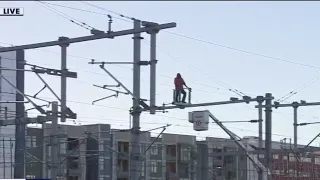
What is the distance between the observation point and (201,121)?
34.1 m

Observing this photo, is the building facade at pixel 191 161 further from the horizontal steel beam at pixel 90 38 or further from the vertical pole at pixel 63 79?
the horizontal steel beam at pixel 90 38

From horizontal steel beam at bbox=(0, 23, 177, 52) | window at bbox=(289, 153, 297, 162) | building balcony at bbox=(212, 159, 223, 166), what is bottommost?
building balcony at bbox=(212, 159, 223, 166)

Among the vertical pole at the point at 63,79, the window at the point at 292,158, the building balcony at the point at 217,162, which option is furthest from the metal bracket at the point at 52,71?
the building balcony at the point at 217,162

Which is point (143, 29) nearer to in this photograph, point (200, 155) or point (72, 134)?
point (200, 155)

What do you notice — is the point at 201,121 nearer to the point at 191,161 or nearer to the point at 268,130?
the point at 268,130

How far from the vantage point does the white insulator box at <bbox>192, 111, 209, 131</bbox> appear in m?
34.0

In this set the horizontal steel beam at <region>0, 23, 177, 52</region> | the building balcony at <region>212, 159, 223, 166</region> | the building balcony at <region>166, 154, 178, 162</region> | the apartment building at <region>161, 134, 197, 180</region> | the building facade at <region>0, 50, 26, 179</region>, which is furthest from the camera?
the building balcony at <region>166, 154, 178, 162</region>

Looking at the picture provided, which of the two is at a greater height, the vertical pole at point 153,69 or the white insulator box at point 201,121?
the vertical pole at point 153,69

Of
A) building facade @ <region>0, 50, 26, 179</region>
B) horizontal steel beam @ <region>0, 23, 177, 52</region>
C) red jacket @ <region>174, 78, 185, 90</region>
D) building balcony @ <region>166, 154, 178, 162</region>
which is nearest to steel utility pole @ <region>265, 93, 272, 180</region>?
red jacket @ <region>174, 78, 185, 90</region>

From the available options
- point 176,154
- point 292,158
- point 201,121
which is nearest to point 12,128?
point 292,158

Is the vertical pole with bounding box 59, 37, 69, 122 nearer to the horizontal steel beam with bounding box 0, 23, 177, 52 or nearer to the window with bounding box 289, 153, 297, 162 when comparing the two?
the horizontal steel beam with bounding box 0, 23, 177, 52

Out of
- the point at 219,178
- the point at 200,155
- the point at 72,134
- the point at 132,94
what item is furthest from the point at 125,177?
the point at 132,94

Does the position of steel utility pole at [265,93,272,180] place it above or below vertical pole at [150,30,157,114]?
below

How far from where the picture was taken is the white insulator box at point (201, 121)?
112ft
